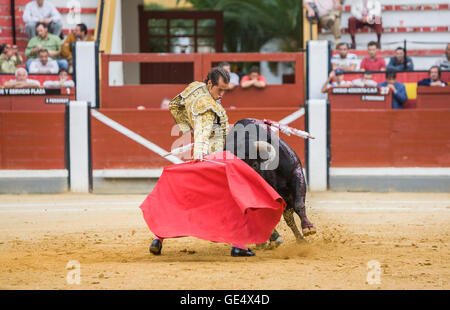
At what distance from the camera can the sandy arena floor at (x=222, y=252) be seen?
3961mm

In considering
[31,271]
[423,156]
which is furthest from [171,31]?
[31,271]

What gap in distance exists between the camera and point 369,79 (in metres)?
9.27

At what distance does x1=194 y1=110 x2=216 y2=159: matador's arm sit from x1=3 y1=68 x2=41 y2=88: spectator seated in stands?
5.20 meters

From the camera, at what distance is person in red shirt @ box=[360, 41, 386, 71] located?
984 cm

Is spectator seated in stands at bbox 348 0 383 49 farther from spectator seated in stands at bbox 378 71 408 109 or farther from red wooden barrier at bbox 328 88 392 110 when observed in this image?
red wooden barrier at bbox 328 88 392 110

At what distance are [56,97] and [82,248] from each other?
4.51 meters

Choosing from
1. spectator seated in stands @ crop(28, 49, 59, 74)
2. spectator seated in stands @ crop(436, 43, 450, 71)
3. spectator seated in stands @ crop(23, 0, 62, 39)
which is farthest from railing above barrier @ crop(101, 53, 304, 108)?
spectator seated in stands @ crop(23, 0, 62, 39)

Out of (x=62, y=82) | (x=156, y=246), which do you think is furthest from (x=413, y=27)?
(x=156, y=246)

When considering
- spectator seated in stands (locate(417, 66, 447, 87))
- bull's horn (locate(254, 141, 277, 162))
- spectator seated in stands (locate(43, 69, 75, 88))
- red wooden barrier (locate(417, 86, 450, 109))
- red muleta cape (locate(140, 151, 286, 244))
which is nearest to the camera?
red muleta cape (locate(140, 151, 286, 244))

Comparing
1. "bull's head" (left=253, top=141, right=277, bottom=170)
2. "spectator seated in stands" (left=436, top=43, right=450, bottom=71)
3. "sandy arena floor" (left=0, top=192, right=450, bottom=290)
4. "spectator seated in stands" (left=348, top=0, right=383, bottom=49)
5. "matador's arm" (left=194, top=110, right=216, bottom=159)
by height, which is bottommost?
"sandy arena floor" (left=0, top=192, right=450, bottom=290)

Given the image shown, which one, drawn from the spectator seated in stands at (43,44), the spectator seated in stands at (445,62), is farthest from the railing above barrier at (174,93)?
the spectator seated in stands at (445,62)

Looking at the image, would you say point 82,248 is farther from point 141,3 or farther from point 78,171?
point 141,3

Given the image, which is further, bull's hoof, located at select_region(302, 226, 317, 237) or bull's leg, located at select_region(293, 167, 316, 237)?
bull's leg, located at select_region(293, 167, 316, 237)

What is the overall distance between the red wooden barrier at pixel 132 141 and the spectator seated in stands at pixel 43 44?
74.7 inches
